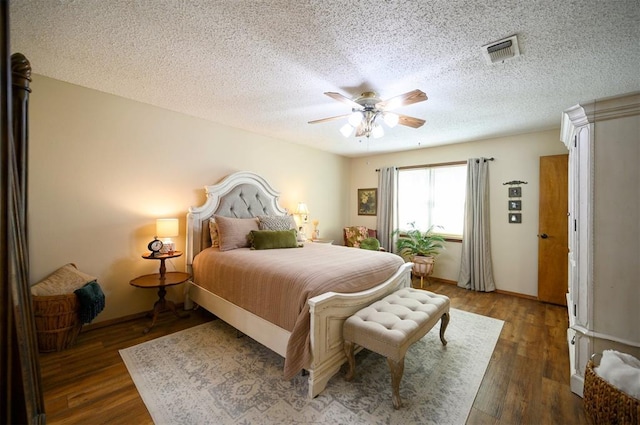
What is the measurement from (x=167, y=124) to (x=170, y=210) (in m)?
1.06

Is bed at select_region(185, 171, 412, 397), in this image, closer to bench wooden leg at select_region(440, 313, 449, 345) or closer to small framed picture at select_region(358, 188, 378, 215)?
bench wooden leg at select_region(440, 313, 449, 345)

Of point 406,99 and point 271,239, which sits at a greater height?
point 406,99

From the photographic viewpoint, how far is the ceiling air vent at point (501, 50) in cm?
177

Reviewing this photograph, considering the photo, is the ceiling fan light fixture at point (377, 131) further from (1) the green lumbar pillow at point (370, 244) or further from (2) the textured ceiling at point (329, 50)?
(1) the green lumbar pillow at point (370, 244)

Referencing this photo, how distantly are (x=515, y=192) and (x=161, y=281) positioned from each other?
4.95 metres

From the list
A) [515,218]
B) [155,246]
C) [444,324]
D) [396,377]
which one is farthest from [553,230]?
[155,246]

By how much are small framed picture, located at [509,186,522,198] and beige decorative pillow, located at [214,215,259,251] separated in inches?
155

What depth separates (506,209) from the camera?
4074mm

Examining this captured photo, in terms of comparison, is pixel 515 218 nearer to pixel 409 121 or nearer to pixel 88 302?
pixel 409 121

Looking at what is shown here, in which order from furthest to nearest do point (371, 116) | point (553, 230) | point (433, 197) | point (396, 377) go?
point (433, 197) < point (553, 230) < point (371, 116) < point (396, 377)

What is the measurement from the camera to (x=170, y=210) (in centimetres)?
328

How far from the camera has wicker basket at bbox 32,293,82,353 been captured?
219 cm

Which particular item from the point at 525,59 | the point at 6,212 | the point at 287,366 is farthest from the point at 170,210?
the point at 525,59

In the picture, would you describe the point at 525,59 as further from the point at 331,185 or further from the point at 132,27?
the point at 331,185
